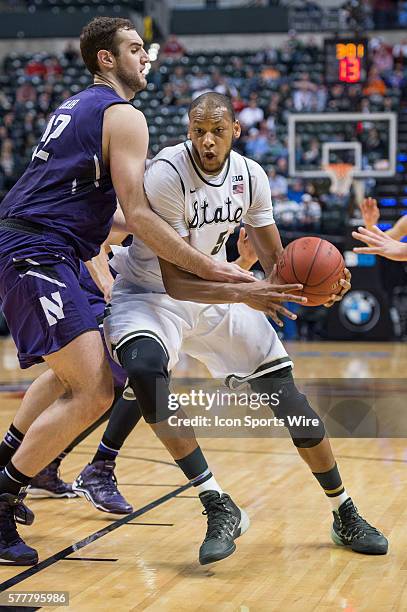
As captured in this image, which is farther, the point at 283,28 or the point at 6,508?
the point at 283,28

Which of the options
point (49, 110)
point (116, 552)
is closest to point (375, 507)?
point (116, 552)

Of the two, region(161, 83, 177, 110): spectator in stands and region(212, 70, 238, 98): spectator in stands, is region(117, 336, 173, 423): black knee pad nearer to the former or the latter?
region(212, 70, 238, 98): spectator in stands

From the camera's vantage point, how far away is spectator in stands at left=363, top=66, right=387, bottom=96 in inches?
750

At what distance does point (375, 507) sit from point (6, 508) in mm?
1751

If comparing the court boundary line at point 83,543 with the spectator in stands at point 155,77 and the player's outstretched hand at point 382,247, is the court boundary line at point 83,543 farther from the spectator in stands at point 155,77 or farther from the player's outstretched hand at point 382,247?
the spectator in stands at point 155,77

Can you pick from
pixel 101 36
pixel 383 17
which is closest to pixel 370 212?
pixel 101 36

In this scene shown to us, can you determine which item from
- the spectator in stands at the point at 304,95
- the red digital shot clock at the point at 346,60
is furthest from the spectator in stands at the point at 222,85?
the red digital shot clock at the point at 346,60

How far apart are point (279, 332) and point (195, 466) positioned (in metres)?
10.2

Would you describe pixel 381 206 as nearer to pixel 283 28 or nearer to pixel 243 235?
pixel 283 28

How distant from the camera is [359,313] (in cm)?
1324

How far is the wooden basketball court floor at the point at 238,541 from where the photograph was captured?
3.22 metres

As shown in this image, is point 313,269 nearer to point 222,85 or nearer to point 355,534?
point 355,534

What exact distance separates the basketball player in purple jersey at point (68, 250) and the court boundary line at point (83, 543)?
0.08 metres

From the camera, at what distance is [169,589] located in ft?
10.8
